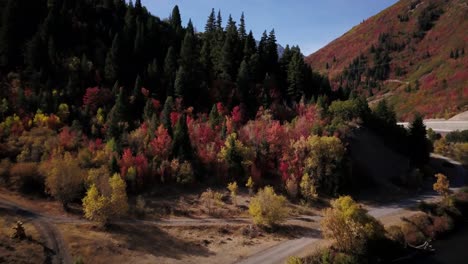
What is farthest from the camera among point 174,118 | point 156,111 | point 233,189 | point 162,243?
point 156,111

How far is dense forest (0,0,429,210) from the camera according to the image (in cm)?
5872

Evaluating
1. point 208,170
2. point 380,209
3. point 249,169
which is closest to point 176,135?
point 208,170

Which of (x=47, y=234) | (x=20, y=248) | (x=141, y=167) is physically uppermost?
(x=141, y=167)

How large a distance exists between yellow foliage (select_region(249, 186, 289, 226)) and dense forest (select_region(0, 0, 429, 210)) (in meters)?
11.7

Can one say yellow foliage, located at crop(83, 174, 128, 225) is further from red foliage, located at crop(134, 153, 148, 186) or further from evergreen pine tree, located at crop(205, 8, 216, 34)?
evergreen pine tree, located at crop(205, 8, 216, 34)

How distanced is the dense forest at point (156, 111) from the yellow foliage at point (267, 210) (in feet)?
38.3

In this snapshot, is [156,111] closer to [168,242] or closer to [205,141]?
[205,141]

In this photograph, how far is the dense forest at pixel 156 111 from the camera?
5872 centimetres

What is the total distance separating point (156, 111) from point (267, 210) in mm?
33756

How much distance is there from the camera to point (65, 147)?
197 ft

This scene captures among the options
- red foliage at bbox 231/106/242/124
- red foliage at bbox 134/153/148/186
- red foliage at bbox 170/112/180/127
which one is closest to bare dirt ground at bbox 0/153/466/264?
red foliage at bbox 134/153/148/186

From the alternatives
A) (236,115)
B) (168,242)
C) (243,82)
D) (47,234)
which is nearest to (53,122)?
(47,234)

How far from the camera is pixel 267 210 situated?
49875mm

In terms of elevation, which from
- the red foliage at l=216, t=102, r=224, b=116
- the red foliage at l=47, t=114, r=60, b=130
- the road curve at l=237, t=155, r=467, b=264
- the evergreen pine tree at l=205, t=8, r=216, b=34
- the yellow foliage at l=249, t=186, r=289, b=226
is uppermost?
the evergreen pine tree at l=205, t=8, r=216, b=34
